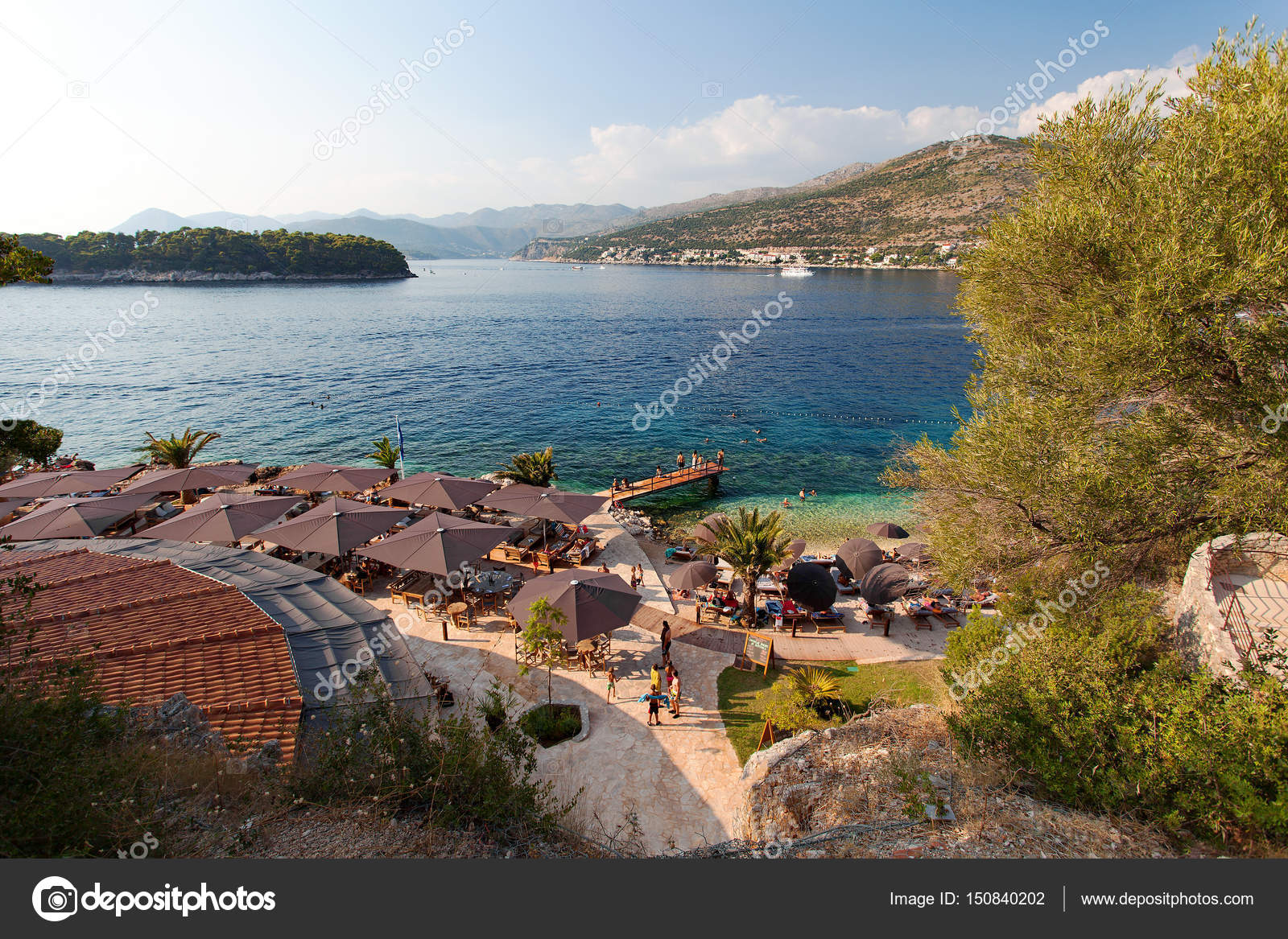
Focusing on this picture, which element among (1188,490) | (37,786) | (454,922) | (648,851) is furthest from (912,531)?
(37,786)

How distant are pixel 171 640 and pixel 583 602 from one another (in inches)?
284

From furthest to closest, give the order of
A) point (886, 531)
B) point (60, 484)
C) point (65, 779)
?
1. point (886, 531)
2. point (60, 484)
3. point (65, 779)

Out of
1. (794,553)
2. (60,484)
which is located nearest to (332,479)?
(60,484)

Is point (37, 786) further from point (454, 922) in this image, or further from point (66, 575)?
point (66, 575)

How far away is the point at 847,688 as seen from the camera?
1224 centimetres

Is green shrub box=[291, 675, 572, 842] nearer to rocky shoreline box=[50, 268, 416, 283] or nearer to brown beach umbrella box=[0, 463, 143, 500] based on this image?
brown beach umbrella box=[0, 463, 143, 500]

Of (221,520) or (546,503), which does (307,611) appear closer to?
(546,503)

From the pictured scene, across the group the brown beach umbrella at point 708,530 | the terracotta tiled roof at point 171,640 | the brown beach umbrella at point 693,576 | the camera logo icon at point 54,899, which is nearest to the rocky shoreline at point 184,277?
the terracotta tiled roof at point 171,640

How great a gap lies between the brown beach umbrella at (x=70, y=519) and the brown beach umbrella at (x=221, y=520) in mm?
1332

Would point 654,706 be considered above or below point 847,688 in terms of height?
above

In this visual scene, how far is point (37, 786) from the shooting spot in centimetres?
439

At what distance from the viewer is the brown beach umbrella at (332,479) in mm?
20766

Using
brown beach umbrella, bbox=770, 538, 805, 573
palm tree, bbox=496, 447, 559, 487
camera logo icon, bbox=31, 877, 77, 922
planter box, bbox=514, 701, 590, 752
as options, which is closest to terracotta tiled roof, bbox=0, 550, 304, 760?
camera logo icon, bbox=31, 877, 77, 922

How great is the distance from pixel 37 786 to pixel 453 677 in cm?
812
